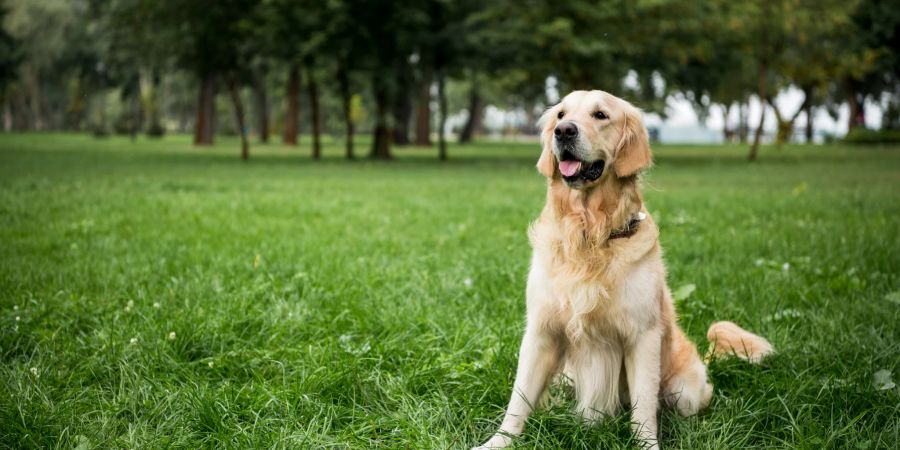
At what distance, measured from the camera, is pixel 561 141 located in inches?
106

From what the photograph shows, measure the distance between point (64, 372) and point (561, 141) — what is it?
2.54 m

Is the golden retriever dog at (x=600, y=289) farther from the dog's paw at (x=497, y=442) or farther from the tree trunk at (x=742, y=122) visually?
the tree trunk at (x=742, y=122)

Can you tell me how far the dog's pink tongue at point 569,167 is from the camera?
2693mm

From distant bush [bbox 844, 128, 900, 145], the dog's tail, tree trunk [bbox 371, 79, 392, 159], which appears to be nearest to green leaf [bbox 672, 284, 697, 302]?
the dog's tail

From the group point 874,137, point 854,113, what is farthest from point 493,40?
point 854,113

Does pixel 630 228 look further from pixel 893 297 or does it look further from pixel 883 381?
pixel 893 297

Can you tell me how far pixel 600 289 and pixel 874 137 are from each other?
135ft

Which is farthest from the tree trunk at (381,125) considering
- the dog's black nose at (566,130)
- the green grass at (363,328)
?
the dog's black nose at (566,130)

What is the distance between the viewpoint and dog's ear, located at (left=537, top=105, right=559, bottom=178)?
2807 mm

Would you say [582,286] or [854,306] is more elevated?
[582,286]

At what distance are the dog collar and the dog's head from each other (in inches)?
6.9

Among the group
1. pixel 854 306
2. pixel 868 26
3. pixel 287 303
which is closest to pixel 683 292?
pixel 854 306

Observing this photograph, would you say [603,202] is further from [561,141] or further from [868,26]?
[868,26]

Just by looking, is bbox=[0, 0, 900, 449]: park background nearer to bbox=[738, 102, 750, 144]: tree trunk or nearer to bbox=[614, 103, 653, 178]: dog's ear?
bbox=[614, 103, 653, 178]: dog's ear
